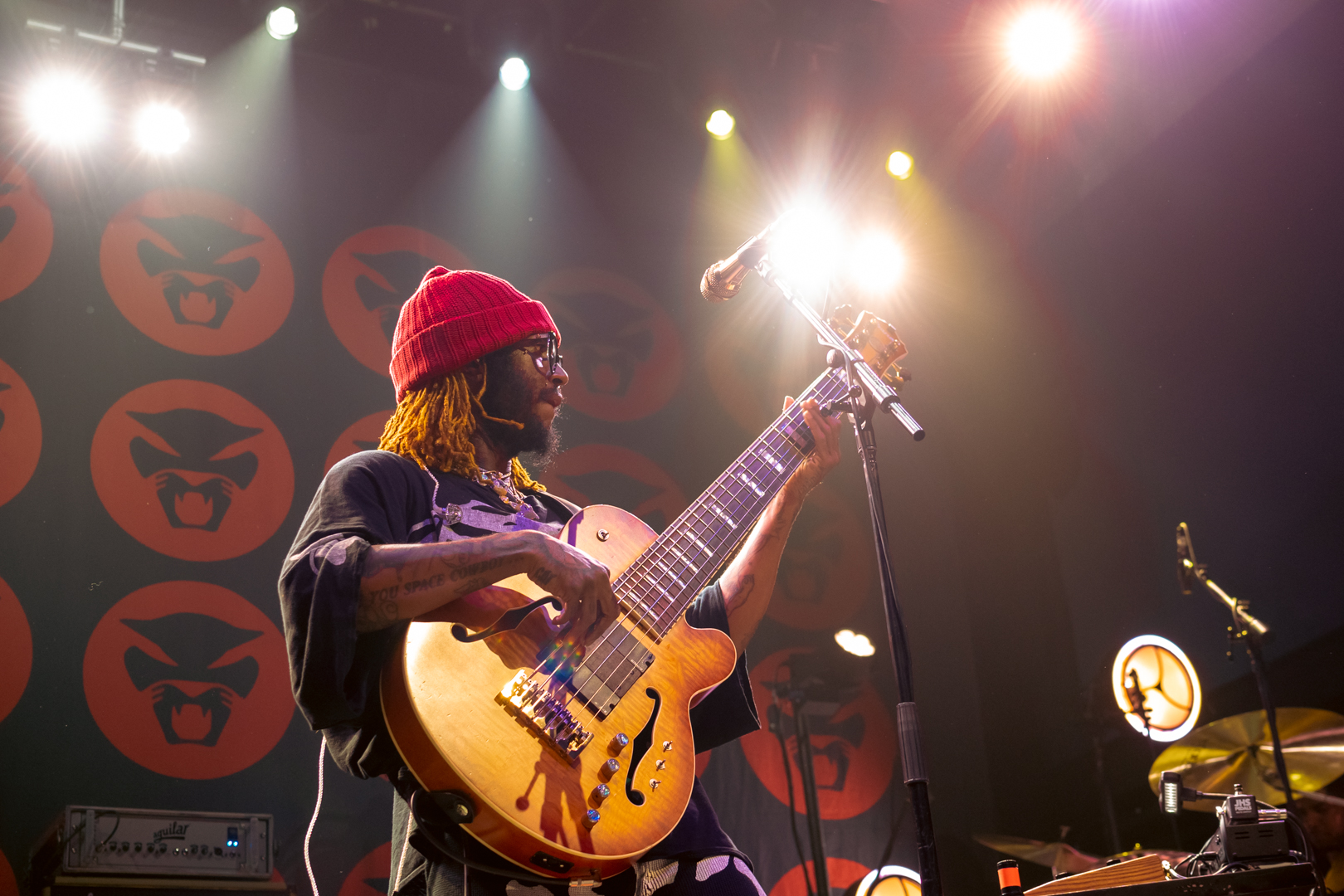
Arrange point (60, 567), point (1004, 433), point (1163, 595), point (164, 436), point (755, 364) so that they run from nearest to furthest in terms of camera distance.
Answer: point (60, 567) → point (164, 436) → point (1163, 595) → point (755, 364) → point (1004, 433)

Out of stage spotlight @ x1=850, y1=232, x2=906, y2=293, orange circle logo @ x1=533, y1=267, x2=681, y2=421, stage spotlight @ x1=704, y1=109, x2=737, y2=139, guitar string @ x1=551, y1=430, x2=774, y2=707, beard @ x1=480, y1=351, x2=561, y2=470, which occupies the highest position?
stage spotlight @ x1=704, y1=109, x2=737, y2=139

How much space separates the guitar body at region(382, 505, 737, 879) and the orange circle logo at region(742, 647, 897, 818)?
10.4 feet

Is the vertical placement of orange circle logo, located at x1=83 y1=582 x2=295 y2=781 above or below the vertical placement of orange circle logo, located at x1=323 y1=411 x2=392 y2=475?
below

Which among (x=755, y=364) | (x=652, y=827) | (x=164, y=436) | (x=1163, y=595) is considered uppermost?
(x=755, y=364)

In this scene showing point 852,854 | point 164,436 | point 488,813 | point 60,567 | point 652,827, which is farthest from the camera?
point 852,854

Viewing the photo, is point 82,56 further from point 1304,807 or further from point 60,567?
point 1304,807

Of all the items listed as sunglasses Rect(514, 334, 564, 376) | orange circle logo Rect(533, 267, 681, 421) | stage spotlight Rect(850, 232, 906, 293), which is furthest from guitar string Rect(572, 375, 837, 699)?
stage spotlight Rect(850, 232, 906, 293)

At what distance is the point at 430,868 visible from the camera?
5.72ft

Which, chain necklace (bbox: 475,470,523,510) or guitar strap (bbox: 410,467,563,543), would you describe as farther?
chain necklace (bbox: 475,470,523,510)

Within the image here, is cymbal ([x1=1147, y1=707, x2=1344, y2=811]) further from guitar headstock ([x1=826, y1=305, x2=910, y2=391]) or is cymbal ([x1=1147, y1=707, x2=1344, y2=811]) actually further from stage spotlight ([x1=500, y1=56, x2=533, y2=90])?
stage spotlight ([x1=500, y1=56, x2=533, y2=90])

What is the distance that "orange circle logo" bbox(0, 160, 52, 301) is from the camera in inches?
174

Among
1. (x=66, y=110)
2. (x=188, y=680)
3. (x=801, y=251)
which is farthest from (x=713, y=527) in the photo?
(x=66, y=110)

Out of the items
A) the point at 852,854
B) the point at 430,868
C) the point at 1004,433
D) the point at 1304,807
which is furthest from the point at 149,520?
the point at 1304,807

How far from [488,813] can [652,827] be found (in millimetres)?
294
